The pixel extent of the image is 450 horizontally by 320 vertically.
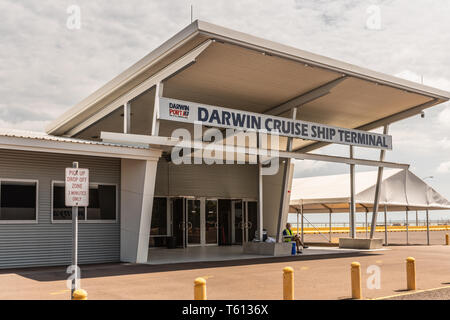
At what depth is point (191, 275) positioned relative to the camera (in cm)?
1305

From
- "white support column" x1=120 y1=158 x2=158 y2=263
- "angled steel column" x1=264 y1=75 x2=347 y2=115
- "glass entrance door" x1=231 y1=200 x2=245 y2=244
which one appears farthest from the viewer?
"glass entrance door" x1=231 y1=200 x2=245 y2=244

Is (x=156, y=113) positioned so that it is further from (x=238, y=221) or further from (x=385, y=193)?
(x=385, y=193)

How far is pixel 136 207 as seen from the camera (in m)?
16.2

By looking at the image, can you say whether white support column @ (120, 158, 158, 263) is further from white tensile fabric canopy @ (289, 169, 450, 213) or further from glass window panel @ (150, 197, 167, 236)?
white tensile fabric canopy @ (289, 169, 450, 213)

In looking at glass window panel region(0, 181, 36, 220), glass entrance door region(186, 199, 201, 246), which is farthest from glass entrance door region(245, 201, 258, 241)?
glass window panel region(0, 181, 36, 220)

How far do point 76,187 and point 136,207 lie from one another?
27.3ft

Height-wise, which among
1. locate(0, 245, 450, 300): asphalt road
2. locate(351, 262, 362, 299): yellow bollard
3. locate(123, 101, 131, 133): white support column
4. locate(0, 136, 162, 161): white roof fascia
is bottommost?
locate(0, 245, 450, 300): asphalt road

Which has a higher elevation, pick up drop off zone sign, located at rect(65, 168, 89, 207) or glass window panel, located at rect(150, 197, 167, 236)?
pick up drop off zone sign, located at rect(65, 168, 89, 207)

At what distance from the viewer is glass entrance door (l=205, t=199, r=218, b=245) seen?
25.6 metres

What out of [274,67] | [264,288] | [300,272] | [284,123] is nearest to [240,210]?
[284,123]

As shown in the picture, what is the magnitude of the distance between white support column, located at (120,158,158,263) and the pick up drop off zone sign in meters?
7.82

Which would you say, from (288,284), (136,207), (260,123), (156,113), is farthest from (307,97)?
(288,284)
